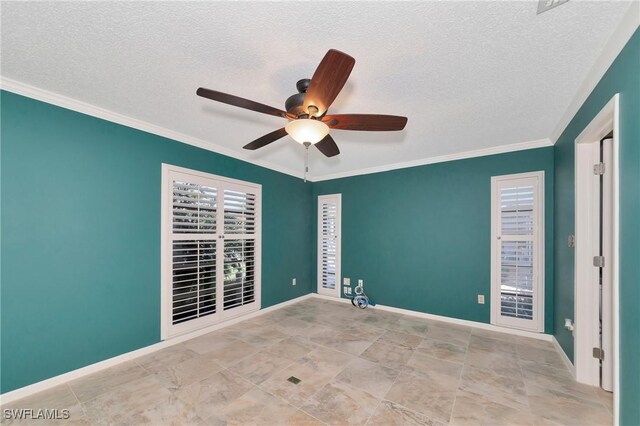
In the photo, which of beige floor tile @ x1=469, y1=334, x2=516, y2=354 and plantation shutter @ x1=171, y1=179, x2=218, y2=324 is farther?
plantation shutter @ x1=171, y1=179, x2=218, y2=324

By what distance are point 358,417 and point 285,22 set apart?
2654mm

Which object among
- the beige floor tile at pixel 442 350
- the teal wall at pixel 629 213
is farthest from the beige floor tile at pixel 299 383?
the teal wall at pixel 629 213

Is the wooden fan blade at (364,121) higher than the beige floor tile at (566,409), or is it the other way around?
the wooden fan blade at (364,121)

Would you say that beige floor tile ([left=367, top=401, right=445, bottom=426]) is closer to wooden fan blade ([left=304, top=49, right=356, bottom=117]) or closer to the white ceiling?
wooden fan blade ([left=304, top=49, right=356, bottom=117])

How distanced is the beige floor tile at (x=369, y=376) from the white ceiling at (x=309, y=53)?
8.25ft

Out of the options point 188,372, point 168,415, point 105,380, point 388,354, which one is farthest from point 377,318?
point 105,380

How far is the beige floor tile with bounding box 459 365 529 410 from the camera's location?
2.05m

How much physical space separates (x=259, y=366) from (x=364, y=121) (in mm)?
2484

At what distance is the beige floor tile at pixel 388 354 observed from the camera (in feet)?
8.67

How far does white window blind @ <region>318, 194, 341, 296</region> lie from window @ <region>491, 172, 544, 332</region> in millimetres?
2548

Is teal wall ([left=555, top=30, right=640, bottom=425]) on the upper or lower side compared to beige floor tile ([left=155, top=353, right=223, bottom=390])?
upper

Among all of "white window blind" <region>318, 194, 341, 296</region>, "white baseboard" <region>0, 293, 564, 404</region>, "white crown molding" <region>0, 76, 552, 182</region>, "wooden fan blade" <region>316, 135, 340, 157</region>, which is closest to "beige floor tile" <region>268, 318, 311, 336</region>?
"white baseboard" <region>0, 293, 564, 404</region>

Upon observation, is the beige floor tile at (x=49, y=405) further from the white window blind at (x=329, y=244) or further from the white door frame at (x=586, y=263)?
the white door frame at (x=586, y=263)

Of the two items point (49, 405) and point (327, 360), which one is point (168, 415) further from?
point (327, 360)
